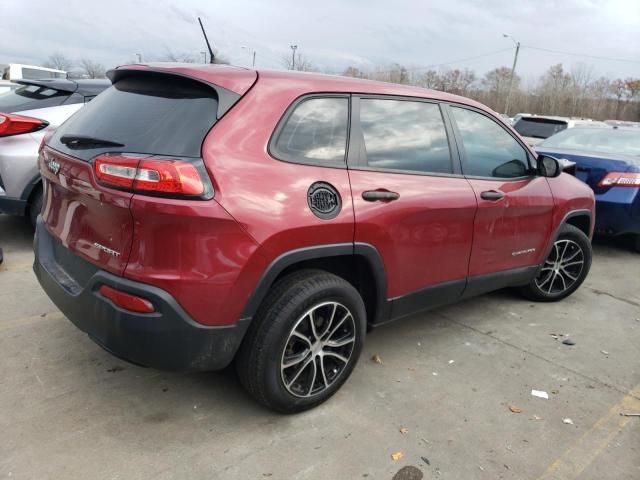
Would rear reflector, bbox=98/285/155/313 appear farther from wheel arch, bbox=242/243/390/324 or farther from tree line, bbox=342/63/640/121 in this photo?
tree line, bbox=342/63/640/121

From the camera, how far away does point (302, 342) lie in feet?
8.74

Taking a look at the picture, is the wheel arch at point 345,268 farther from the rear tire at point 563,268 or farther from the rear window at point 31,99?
the rear window at point 31,99

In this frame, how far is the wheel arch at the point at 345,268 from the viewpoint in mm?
2393

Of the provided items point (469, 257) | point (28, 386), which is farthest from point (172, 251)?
point (469, 257)

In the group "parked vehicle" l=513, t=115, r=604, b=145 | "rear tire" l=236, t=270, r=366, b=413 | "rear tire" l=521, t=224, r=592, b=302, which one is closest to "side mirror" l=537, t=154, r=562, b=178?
"rear tire" l=521, t=224, r=592, b=302

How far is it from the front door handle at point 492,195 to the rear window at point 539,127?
1073 cm

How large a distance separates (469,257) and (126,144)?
2.26 m

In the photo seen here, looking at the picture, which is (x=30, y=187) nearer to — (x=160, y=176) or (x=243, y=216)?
(x=160, y=176)

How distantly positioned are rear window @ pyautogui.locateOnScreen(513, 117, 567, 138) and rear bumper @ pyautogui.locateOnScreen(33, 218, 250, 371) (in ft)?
41.6

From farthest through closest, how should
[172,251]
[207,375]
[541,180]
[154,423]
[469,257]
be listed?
[541,180] < [469,257] < [207,375] < [154,423] < [172,251]

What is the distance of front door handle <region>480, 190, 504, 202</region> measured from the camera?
3.42 metres

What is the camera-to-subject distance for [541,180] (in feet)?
13.2

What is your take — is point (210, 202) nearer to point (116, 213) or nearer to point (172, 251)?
point (172, 251)

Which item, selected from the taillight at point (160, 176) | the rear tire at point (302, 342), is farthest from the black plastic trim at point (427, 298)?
the taillight at point (160, 176)
